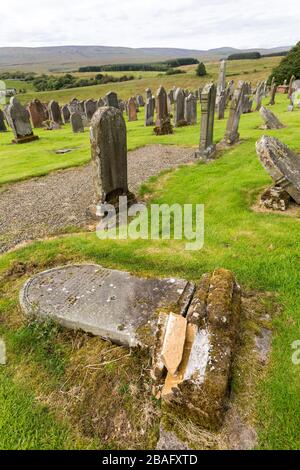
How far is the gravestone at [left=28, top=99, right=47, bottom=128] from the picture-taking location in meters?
25.0

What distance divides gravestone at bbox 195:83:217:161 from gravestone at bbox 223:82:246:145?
4.18 feet

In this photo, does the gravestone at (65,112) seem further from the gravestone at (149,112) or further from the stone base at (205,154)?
the stone base at (205,154)

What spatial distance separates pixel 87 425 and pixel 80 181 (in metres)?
8.73

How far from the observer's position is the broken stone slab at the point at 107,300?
354cm

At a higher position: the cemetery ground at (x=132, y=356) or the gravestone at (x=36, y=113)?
the gravestone at (x=36, y=113)

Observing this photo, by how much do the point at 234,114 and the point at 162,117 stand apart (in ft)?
→ 23.2

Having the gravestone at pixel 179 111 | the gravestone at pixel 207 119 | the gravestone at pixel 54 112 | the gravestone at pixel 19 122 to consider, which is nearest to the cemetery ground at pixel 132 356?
the gravestone at pixel 207 119

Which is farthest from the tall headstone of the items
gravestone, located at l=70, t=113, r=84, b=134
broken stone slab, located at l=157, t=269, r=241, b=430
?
gravestone, located at l=70, t=113, r=84, b=134

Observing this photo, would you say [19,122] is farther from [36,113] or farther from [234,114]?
[234,114]

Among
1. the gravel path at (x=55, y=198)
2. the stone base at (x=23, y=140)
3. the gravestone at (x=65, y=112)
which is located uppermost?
the gravestone at (x=65, y=112)

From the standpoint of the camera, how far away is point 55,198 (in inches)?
360

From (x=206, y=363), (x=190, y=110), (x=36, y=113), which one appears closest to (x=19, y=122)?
(x=36, y=113)

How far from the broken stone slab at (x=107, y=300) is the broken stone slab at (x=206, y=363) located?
18.8 inches
